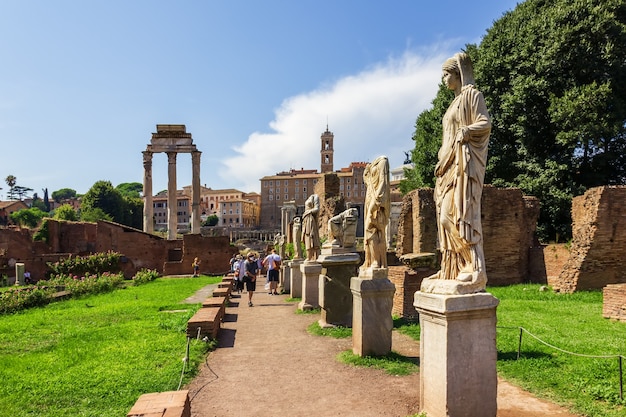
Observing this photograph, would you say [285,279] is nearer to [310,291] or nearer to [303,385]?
[310,291]

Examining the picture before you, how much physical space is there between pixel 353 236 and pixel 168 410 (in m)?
5.70

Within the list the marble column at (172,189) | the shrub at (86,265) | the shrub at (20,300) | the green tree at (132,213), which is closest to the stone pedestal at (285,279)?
the shrub at (20,300)

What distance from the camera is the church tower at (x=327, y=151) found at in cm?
9381

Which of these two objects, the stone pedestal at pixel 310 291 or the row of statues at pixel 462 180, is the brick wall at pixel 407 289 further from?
the row of statues at pixel 462 180

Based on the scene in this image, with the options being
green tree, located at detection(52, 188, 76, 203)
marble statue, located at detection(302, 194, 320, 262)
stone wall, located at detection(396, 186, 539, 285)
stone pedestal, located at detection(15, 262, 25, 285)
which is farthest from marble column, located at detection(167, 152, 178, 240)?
green tree, located at detection(52, 188, 76, 203)

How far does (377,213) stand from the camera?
21.7ft

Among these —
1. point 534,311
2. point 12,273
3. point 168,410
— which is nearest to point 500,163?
point 534,311

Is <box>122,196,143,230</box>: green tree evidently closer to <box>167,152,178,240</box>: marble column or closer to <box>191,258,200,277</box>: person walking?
<box>167,152,178,240</box>: marble column

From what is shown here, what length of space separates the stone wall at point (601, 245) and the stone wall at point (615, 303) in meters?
4.57

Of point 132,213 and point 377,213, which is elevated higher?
point 132,213

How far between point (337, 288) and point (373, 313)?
7.24 ft

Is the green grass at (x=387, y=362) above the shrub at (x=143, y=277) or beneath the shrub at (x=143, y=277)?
above

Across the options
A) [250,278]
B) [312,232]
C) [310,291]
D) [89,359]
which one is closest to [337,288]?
[310,291]

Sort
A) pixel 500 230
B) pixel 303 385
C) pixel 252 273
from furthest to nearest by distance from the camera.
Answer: pixel 500 230, pixel 252 273, pixel 303 385
